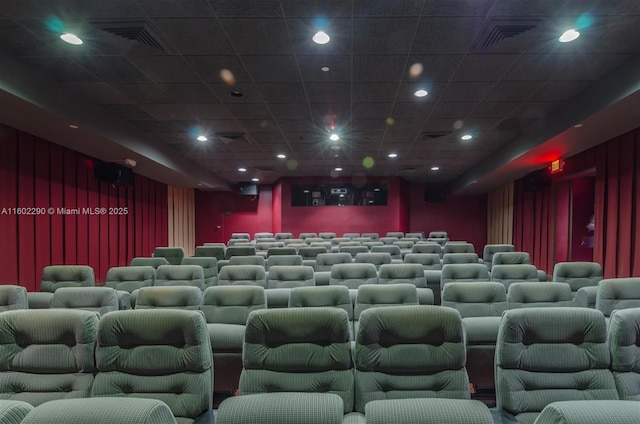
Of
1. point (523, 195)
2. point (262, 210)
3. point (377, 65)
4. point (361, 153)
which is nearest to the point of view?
point (377, 65)

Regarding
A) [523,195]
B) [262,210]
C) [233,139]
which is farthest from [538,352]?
[262,210]

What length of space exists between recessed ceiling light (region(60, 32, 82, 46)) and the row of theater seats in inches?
148

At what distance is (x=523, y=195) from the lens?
1189cm

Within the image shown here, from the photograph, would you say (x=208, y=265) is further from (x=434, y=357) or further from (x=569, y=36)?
(x=569, y=36)

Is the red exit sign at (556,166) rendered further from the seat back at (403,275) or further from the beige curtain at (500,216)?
the seat back at (403,275)

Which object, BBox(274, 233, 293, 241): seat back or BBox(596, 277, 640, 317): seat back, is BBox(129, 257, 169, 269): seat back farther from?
BBox(274, 233, 293, 241): seat back

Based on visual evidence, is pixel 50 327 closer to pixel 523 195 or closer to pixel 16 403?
pixel 16 403

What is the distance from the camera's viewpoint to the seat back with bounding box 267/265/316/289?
4.70 m

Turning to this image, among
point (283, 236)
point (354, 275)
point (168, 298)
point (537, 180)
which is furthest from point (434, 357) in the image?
point (283, 236)

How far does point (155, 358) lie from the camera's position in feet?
6.51

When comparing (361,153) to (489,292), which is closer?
(489,292)

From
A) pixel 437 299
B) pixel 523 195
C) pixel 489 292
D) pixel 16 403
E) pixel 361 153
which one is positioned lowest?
pixel 437 299

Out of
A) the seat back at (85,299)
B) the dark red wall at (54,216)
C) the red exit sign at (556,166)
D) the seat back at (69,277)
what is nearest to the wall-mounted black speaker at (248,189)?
the dark red wall at (54,216)

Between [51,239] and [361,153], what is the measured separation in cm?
721
